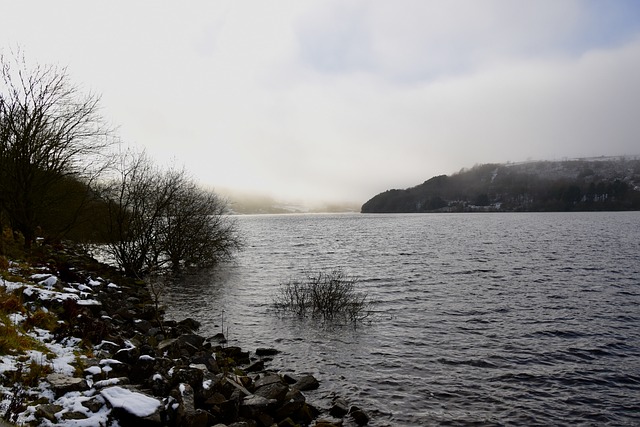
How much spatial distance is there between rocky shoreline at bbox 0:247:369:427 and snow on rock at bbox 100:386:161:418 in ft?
0.06

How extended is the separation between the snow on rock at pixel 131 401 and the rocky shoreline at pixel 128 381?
0.06ft

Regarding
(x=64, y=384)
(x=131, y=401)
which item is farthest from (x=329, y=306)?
(x=64, y=384)

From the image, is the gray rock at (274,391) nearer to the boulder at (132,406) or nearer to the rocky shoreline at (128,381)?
the rocky shoreline at (128,381)

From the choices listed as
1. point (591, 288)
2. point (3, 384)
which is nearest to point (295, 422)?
point (3, 384)

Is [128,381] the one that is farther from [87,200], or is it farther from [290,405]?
[87,200]

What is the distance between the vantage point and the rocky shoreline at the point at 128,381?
6.95 metres

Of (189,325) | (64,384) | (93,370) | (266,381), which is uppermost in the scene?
(64,384)

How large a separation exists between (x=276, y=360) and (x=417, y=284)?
57.3 feet

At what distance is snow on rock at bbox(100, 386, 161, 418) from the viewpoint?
23.1 ft

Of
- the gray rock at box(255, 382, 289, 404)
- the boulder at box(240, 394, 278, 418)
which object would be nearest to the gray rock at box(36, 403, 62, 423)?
the boulder at box(240, 394, 278, 418)

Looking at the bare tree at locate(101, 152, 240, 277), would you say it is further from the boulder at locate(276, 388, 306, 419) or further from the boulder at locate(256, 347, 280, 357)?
the boulder at locate(276, 388, 306, 419)

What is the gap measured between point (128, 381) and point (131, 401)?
1306mm

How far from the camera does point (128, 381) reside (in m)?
8.41

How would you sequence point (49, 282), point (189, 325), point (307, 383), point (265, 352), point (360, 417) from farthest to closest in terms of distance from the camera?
point (189, 325)
point (265, 352)
point (49, 282)
point (307, 383)
point (360, 417)
